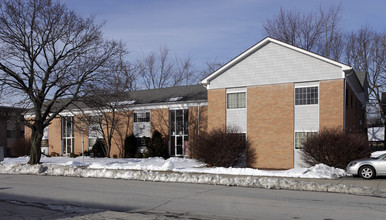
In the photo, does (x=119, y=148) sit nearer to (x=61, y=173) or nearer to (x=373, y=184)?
(x=61, y=173)

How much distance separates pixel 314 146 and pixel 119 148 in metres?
20.4

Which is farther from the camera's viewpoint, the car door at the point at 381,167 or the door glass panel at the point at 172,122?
the door glass panel at the point at 172,122

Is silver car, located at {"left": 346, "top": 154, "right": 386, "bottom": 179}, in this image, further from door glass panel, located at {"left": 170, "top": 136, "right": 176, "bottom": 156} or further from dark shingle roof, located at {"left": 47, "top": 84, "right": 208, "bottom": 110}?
door glass panel, located at {"left": 170, "top": 136, "right": 176, "bottom": 156}

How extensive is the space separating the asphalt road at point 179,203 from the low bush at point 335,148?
7.48 metres

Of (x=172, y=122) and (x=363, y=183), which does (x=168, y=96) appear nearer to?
(x=172, y=122)

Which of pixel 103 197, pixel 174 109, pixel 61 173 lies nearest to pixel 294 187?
pixel 103 197

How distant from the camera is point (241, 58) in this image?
80.2 feet

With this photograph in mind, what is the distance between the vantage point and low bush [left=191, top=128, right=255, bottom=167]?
22.0 m

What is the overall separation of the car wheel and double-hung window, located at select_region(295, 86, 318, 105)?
669cm

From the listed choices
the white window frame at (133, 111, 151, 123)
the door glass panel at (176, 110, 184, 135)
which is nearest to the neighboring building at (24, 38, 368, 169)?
the door glass panel at (176, 110, 184, 135)

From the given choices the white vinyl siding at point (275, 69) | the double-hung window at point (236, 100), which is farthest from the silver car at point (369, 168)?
the double-hung window at point (236, 100)

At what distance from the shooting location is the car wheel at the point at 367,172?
16.1 meters

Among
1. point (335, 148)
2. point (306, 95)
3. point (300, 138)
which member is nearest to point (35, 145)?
point (300, 138)

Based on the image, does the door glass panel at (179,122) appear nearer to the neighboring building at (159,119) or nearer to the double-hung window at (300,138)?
the neighboring building at (159,119)
